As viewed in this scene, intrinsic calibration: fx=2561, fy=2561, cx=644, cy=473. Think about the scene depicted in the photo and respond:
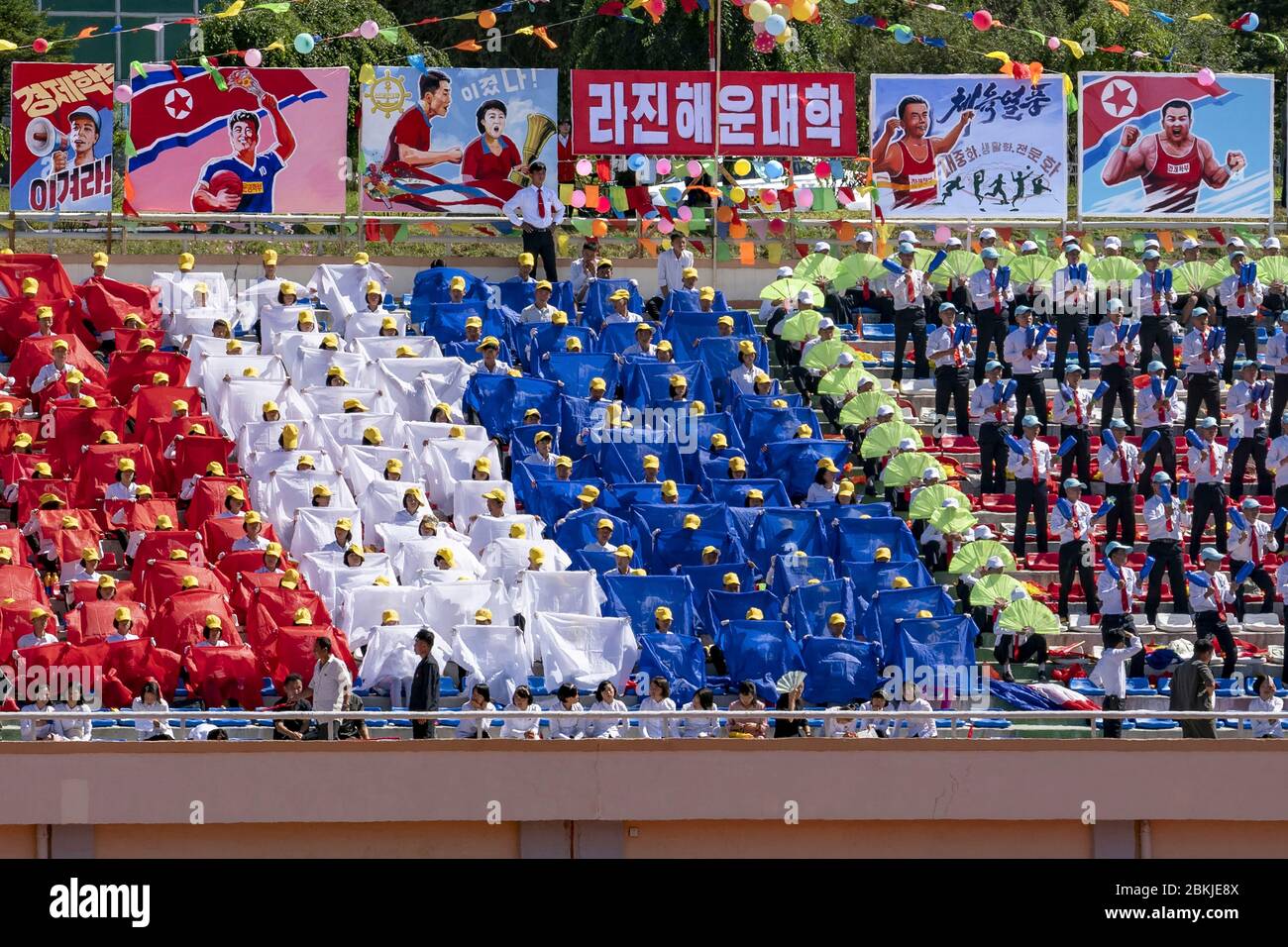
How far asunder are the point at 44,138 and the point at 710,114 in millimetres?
6519

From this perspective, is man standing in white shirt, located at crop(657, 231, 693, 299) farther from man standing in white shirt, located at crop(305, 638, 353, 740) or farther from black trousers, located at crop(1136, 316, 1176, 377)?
man standing in white shirt, located at crop(305, 638, 353, 740)

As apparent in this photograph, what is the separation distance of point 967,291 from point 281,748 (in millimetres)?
9111

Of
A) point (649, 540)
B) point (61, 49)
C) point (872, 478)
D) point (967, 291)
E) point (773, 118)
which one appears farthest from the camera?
point (61, 49)

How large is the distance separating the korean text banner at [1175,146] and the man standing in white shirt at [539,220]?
553cm

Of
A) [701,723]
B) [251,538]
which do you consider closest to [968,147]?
[251,538]

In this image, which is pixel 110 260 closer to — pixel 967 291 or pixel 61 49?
pixel 967 291

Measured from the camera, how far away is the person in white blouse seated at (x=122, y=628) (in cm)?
1798

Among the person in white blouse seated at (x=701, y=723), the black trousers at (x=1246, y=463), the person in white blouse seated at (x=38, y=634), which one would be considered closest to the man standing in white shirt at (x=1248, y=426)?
the black trousers at (x=1246, y=463)

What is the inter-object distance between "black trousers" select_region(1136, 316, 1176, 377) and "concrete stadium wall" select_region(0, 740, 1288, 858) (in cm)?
672

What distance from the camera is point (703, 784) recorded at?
56.4 feet

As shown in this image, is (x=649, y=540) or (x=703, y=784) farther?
(x=649, y=540)

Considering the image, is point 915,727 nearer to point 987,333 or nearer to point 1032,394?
point 1032,394
